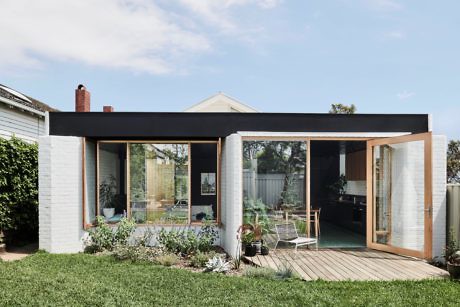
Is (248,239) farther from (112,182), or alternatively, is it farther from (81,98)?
(81,98)

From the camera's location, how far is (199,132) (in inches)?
333

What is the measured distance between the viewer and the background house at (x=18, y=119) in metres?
10.6

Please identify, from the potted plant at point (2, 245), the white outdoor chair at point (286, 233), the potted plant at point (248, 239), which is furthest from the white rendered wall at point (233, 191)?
the potted plant at point (2, 245)

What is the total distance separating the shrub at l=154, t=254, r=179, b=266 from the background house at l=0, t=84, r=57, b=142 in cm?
560

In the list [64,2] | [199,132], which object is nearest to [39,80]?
[64,2]

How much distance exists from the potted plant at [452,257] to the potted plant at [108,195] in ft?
22.8

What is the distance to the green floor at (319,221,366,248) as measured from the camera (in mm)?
8875

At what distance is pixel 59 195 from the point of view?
319 inches

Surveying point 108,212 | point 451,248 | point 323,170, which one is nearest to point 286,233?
point 451,248

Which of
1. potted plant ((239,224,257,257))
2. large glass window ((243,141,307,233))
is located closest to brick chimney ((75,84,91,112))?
large glass window ((243,141,307,233))

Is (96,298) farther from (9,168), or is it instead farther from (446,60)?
(446,60)

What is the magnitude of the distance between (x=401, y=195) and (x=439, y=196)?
2.40ft

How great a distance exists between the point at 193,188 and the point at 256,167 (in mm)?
1595

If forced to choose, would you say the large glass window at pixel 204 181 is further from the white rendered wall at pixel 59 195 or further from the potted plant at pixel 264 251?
the white rendered wall at pixel 59 195
